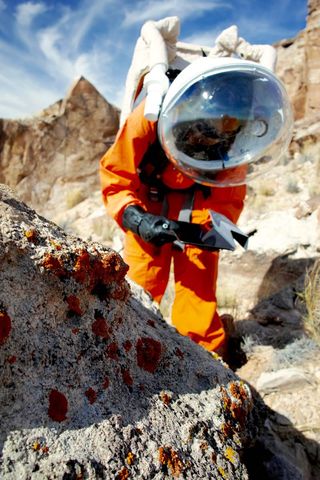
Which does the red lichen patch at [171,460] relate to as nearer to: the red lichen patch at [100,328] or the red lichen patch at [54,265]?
the red lichen patch at [100,328]

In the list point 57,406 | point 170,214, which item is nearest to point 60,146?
point 170,214

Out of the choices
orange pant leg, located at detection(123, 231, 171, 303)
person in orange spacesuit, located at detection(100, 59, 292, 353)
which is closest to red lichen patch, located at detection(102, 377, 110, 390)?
person in orange spacesuit, located at detection(100, 59, 292, 353)

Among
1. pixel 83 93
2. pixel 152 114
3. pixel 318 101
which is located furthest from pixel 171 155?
pixel 318 101

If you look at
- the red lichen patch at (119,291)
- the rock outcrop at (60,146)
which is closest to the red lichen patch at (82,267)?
the red lichen patch at (119,291)

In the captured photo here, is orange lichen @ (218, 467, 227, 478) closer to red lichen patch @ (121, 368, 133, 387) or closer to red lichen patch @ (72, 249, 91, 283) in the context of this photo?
red lichen patch @ (121, 368, 133, 387)

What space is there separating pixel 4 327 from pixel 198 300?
4.95 ft

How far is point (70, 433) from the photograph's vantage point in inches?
33.8

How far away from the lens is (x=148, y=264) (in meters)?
2.40

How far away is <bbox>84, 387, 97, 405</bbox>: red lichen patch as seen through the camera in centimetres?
96

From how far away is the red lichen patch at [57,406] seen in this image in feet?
2.86

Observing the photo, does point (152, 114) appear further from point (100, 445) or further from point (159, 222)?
point (100, 445)

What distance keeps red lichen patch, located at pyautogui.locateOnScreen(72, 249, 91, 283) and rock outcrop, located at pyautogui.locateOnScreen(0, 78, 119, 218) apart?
8579mm

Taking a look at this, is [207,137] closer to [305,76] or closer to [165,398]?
[165,398]

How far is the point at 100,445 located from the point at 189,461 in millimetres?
238
